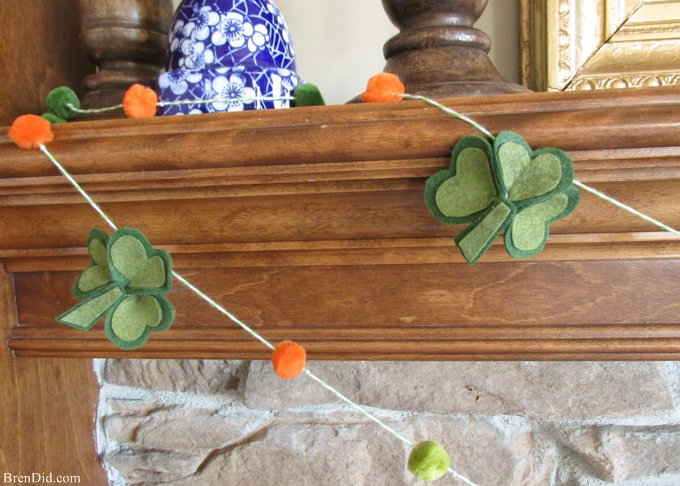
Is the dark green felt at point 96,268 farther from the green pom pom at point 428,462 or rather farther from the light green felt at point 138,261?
the green pom pom at point 428,462

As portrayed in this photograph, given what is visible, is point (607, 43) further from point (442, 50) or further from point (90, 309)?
point (90, 309)

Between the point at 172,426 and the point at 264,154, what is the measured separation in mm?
408

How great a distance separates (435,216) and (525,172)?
7 centimetres

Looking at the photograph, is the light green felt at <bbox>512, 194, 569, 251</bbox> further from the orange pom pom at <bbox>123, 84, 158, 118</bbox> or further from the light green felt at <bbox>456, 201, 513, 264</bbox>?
the orange pom pom at <bbox>123, 84, 158, 118</bbox>

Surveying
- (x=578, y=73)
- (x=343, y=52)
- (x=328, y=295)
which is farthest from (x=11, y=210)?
(x=578, y=73)

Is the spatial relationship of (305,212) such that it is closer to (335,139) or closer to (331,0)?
(335,139)

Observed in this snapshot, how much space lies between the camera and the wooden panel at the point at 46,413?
59cm

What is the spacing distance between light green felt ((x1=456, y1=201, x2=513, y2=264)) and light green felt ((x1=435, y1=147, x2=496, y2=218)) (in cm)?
1

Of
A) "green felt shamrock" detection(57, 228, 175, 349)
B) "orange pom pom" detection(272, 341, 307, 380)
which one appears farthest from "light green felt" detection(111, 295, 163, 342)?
"orange pom pom" detection(272, 341, 307, 380)

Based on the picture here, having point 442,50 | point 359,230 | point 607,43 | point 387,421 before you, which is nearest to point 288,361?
point 359,230

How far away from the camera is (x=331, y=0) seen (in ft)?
2.39

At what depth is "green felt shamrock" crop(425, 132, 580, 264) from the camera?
386mm

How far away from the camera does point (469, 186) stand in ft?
1.32

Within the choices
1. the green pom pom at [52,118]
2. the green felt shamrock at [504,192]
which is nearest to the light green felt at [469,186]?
the green felt shamrock at [504,192]
